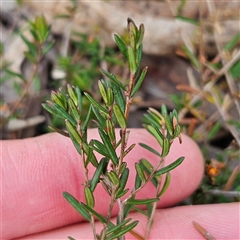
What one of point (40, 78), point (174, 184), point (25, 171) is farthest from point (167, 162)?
point (40, 78)

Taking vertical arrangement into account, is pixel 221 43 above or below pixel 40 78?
above

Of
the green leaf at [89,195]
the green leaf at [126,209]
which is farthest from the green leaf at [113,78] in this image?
the green leaf at [126,209]

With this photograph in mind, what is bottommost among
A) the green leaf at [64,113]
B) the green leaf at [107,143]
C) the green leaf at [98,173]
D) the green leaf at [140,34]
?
the green leaf at [98,173]

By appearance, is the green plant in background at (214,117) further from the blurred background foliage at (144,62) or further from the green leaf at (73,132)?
the green leaf at (73,132)

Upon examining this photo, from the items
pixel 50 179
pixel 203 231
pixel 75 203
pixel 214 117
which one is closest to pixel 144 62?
pixel 214 117

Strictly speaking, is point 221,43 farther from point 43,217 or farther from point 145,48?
point 43,217

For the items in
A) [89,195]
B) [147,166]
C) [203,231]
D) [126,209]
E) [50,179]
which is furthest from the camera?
[50,179]

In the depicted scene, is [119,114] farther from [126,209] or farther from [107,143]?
[126,209]
